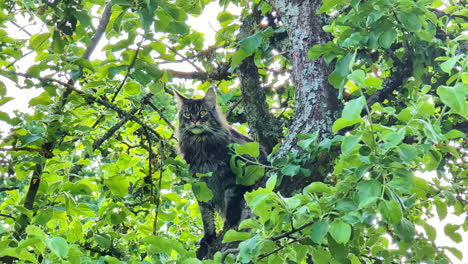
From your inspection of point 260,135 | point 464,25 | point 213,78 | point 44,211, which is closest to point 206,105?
point 213,78

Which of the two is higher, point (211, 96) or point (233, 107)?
point (211, 96)

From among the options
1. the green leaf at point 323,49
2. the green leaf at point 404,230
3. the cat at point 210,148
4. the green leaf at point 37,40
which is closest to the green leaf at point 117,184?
the green leaf at point 37,40

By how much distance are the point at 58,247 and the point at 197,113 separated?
341cm

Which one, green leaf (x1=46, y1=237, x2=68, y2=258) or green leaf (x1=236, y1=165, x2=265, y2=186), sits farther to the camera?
green leaf (x1=236, y1=165, x2=265, y2=186)

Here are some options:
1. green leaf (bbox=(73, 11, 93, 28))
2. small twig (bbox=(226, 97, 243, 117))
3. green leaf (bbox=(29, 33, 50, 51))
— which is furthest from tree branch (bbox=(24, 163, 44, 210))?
small twig (bbox=(226, 97, 243, 117))

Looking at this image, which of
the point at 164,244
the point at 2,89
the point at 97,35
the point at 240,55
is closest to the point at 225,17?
the point at 240,55

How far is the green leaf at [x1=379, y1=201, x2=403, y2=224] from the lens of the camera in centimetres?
176

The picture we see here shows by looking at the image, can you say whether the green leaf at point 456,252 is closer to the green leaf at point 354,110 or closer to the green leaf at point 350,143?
the green leaf at point 350,143

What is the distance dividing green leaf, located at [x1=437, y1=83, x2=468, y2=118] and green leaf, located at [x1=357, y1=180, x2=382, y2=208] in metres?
0.34

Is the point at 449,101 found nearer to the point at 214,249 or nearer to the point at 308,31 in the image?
the point at 308,31

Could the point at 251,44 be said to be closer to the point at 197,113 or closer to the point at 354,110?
the point at 354,110

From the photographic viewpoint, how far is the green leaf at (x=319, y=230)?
1.84m

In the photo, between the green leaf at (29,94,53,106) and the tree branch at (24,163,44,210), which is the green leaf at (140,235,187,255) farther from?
the green leaf at (29,94,53,106)

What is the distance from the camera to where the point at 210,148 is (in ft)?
16.4
